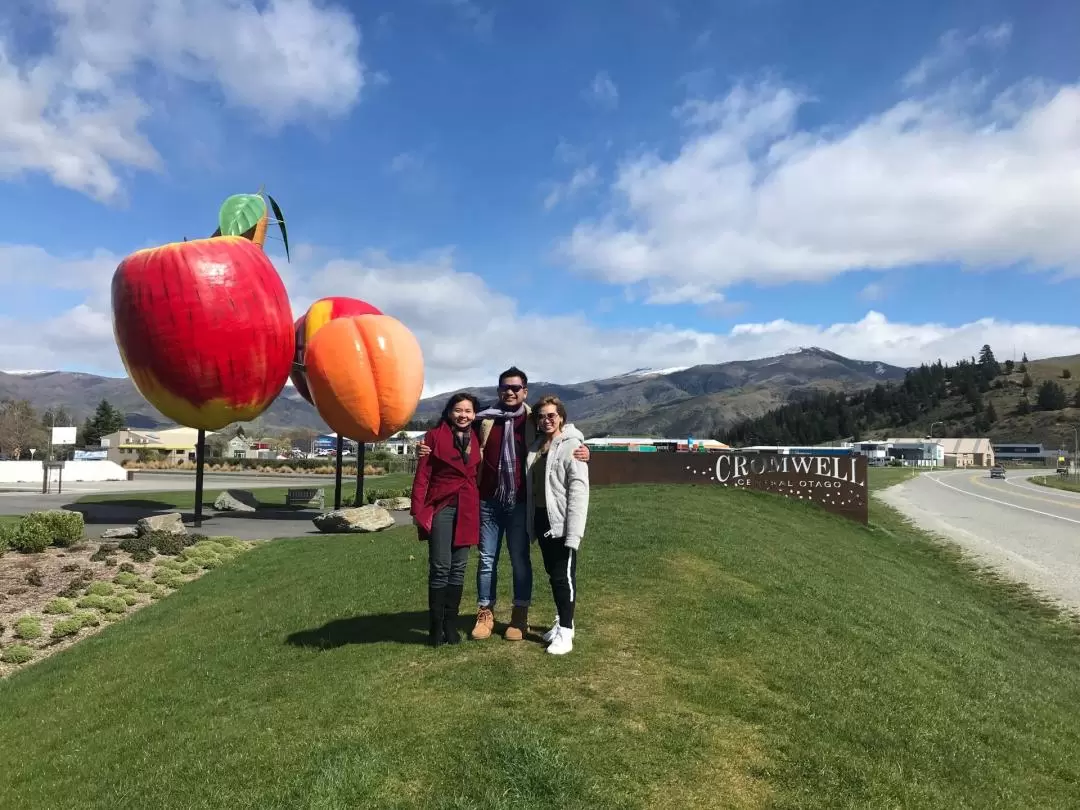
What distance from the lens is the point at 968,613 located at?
12.4m

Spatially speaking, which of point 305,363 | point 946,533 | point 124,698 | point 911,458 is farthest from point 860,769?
point 911,458

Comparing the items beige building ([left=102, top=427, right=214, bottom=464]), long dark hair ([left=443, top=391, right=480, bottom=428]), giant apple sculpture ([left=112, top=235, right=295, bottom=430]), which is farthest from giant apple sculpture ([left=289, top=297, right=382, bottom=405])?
beige building ([left=102, top=427, right=214, bottom=464])

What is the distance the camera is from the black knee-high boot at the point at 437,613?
6.39m

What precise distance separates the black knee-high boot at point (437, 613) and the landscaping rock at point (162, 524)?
12051 millimetres

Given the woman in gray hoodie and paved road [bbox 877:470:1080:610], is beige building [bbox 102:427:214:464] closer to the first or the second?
paved road [bbox 877:470:1080:610]

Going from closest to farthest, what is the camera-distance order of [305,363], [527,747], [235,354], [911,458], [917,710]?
[527,747], [917,710], [235,354], [305,363], [911,458]

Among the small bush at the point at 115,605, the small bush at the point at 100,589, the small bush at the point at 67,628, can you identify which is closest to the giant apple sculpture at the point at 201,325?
the small bush at the point at 100,589

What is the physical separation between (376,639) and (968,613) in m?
10.4

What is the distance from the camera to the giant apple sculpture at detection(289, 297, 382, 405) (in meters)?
20.3

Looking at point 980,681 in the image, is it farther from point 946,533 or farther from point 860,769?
point 946,533

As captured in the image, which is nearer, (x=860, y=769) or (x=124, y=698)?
(x=860, y=769)

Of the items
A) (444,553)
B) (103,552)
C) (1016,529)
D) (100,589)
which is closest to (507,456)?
A: (444,553)

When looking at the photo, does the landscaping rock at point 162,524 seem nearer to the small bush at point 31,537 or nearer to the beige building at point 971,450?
the small bush at point 31,537

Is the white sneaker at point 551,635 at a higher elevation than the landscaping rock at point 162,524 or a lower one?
higher
